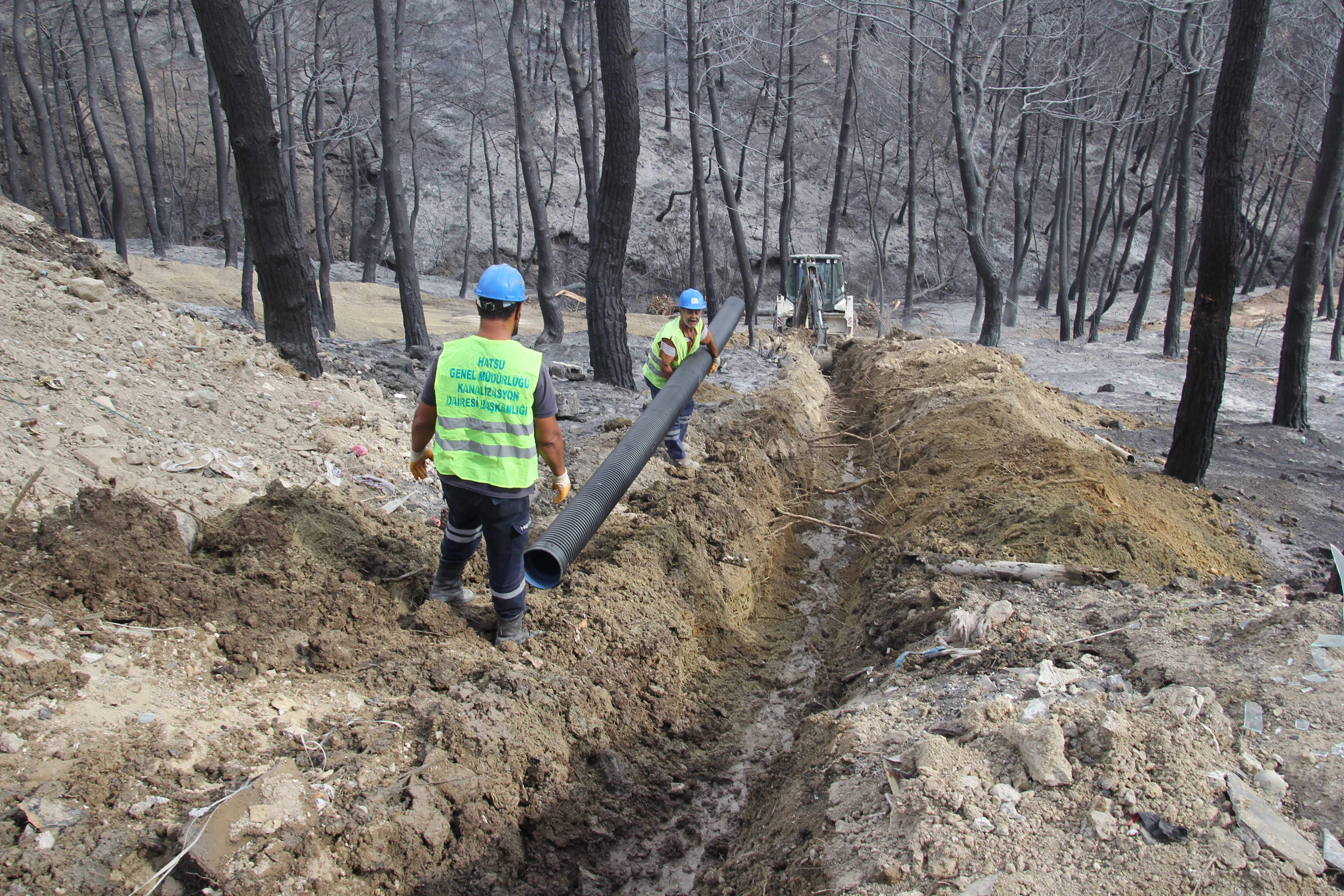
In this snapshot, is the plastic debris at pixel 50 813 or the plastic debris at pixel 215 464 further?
the plastic debris at pixel 215 464

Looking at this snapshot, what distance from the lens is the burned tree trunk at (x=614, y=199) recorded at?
9.62 metres

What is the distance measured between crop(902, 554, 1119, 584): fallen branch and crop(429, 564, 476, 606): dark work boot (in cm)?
303

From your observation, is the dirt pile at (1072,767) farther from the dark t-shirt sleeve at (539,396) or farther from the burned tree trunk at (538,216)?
the burned tree trunk at (538,216)

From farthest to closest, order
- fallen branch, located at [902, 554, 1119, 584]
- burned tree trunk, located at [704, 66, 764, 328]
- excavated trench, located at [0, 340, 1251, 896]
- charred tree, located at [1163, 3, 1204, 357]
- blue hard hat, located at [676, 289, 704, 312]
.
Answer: burned tree trunk, located at [704, 66, 764, 328] < charred tree, located at [1163, 3, 1204, 357] < blue hard hat, located at [676, 289, 704, 312] < fallen branch, located at [902, 554, 1119, 584] < excavated trench, located at [0, 340, 1251, 896]

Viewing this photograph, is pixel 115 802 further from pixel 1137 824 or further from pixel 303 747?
pixel 1137 824

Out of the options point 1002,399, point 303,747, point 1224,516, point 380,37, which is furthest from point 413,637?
point 380,37

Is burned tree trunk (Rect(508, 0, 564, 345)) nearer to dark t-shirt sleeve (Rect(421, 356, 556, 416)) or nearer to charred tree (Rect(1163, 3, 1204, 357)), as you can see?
Result: dark t-shirt sleeve (Rect(421, 356, 556, 416))

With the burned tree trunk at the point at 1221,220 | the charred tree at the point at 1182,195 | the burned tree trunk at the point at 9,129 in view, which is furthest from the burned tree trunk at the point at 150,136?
the charred tree at the point at 1182,195

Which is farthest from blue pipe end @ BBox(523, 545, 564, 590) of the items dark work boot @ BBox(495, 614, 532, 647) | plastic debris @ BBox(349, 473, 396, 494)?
plastic debris @ BBox(349, 473, 396, 494)

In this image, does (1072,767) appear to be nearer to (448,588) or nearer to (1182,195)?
(448,588)

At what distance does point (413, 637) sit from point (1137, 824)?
3122 millimetres

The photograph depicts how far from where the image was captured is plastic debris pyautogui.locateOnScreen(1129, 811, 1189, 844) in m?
2.52

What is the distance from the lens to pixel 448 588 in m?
4.25

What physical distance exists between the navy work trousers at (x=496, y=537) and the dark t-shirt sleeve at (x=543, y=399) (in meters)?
0.43
